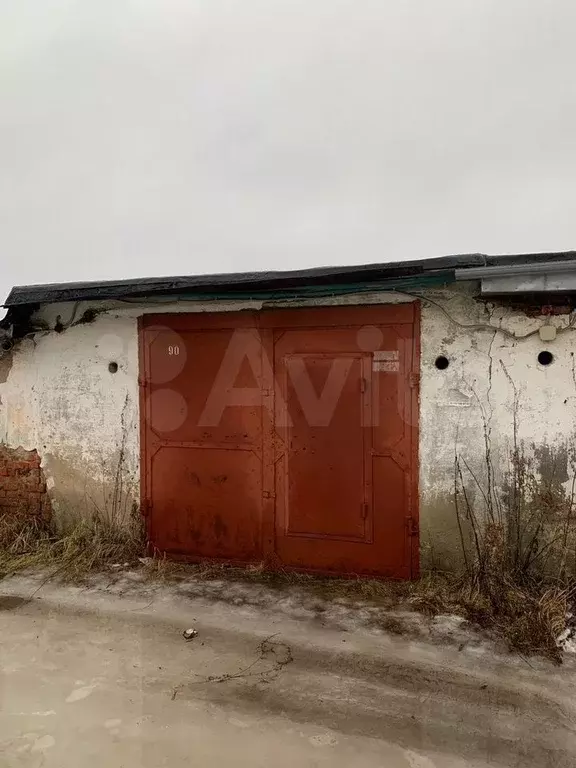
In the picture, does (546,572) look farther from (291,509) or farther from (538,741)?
(291,509)

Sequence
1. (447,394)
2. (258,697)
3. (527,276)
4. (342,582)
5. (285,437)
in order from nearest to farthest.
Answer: (258,697), (527,276), (447,394), (342,582), (285,437)

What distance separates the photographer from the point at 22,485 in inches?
207

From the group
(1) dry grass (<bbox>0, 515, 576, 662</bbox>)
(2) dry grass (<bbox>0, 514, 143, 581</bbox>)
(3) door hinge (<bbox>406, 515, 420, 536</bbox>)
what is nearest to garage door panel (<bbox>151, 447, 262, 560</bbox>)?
(1) dry grass (<bbox>0, 515, 576, 662</bbox>)

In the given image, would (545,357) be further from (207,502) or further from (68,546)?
(68,546)

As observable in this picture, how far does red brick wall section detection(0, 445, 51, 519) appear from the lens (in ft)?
17.1

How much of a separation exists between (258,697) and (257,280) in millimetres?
2683

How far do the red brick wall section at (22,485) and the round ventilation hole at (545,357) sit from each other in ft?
15.2

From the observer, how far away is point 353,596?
4.00 metres

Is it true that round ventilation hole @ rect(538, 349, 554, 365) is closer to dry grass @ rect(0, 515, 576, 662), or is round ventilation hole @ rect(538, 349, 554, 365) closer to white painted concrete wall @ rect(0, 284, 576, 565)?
white painted concrete wall @ rect(0, 284, 576, 565)

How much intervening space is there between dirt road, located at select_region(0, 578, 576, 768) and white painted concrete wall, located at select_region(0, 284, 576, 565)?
1.25m

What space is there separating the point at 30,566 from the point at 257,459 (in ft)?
7.32

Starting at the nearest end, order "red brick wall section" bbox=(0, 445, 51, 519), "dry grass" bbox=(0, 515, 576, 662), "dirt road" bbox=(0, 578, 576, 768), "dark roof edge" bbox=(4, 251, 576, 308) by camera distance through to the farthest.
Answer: "dirt road" bbox=(0, 578, 576, 768), "dry grass" bbox=(0, 515, 576, 662), "dark roof edge" bbox=(4, 251, 576, 308), "red brick wall section" bbox=(0, 445, 51, 519)

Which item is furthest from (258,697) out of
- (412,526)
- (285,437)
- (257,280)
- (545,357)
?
(545,357)

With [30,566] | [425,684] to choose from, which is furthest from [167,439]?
[425,684]
